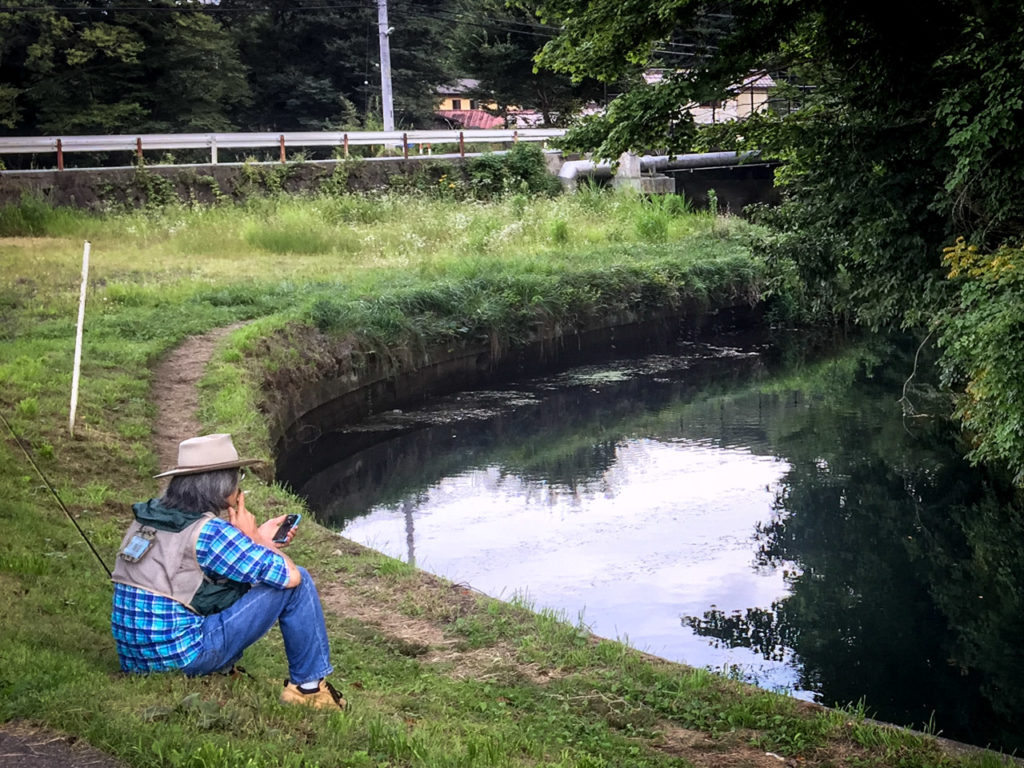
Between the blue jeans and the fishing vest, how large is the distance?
0.15 meters

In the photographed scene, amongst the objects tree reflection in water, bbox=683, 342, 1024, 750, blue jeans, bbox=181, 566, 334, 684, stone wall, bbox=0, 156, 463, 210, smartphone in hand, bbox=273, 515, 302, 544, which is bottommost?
tree reflection in water, bbox=683, 342, 1024, 750

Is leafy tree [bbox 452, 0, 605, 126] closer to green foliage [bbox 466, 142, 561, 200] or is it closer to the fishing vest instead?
green foliage [bbox 466, 142, 561, 200]

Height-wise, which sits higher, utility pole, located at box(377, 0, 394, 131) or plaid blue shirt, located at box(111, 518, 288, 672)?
utility pole, located at box(377, 0, 394, 131)

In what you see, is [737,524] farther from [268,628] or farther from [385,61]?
[385,61]

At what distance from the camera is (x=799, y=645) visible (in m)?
9.57

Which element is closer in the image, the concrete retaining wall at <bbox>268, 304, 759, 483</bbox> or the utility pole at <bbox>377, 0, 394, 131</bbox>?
the concrete retaining wall at <bbox>268, 304, 759, 483</bbox>

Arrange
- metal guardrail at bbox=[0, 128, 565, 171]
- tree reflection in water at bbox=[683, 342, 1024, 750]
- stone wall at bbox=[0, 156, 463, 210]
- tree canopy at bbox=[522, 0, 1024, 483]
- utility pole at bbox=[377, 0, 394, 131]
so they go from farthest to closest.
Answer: utility pole at bbox=[377, 0, 394, 131] < metal guardrail at bbox=[0, 128, 565, 171] < stone wall at bbox=[0, 156, 463, 210] < tree canopy at bbox=[522, 0, 1024, 483] < tree reflection in water at bbox=[683, 342, 1024, 750]

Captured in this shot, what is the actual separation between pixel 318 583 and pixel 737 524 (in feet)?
19.0

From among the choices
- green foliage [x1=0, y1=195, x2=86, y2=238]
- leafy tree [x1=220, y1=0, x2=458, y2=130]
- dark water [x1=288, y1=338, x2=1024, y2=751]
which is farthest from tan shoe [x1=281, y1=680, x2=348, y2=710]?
leafy tree [x1=220, y1=0, x2=458, y2=130]

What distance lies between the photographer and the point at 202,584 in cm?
493

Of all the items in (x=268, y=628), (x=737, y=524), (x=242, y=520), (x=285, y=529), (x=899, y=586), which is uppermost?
(x=242, y=520)

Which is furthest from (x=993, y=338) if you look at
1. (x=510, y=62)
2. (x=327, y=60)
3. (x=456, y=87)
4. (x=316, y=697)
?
(x=456, y=87)

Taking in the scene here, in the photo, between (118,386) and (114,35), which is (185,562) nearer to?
(118,386)

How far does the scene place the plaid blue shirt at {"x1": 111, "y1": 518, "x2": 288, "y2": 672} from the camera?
4.84 meters
